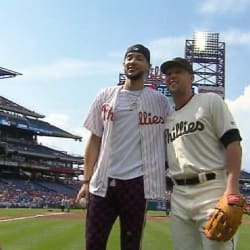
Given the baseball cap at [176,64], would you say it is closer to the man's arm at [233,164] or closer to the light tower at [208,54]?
the man's arm at [233,164]

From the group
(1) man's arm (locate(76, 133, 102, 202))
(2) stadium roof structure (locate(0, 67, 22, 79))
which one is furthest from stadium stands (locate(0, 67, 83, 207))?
(1) man's arm (locate(76, 133, 102, 202))

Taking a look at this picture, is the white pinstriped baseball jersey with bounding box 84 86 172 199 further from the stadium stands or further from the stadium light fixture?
the stadium light fixture

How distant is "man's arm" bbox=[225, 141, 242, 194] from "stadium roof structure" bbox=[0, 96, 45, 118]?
52746 mm

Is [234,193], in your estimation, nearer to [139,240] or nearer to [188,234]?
[188,234]

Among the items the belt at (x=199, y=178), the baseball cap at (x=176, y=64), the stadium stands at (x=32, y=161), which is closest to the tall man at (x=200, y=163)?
the belt at (x=199, y=178)

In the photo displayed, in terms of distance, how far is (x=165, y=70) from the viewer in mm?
3873

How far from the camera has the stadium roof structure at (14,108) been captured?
184 feet

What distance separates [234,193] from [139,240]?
91cm

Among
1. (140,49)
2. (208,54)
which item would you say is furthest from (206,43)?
(140,49)

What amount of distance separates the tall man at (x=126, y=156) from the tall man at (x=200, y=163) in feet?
0.71

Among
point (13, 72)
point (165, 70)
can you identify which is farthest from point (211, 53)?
point (165, 70)

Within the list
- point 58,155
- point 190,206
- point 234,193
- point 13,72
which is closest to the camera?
point 234,193

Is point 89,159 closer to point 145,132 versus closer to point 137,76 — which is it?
point 145,132

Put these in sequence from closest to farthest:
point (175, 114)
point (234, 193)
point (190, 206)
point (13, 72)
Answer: point (234, 193) < point (190, 206) < point (175, 114) < point (13, 72)
